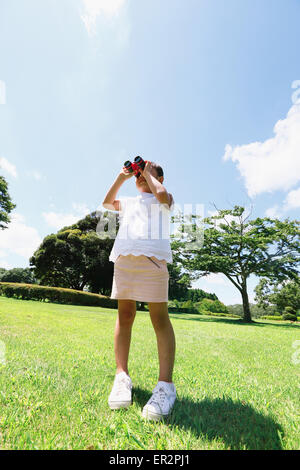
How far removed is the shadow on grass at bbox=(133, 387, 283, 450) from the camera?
130 centimetres

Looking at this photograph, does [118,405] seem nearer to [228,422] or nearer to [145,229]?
→ [228,422]

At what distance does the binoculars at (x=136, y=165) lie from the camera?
2.06 meters

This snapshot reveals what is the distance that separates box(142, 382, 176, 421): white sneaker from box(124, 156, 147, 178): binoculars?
1672 millimetres

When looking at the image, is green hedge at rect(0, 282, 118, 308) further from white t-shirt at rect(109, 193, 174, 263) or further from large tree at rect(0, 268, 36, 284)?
large tree at rect(0, 268, 36, 284)

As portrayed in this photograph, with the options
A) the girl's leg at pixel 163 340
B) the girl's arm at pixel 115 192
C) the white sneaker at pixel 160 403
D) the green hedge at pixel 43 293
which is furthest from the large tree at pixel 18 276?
the white sneaker at pixel 160 403

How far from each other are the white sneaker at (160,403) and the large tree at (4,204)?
90.2ft

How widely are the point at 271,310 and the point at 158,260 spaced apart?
169ft

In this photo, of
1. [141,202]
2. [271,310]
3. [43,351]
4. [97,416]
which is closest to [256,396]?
[97,416]

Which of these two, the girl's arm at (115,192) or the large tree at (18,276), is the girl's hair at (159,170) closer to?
the girl's arm at (115,192)

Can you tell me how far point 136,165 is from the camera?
209 cm

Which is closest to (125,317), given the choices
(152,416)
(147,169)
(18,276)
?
(152,416)

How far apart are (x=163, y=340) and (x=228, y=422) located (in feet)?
2.06

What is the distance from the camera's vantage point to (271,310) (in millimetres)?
45938
